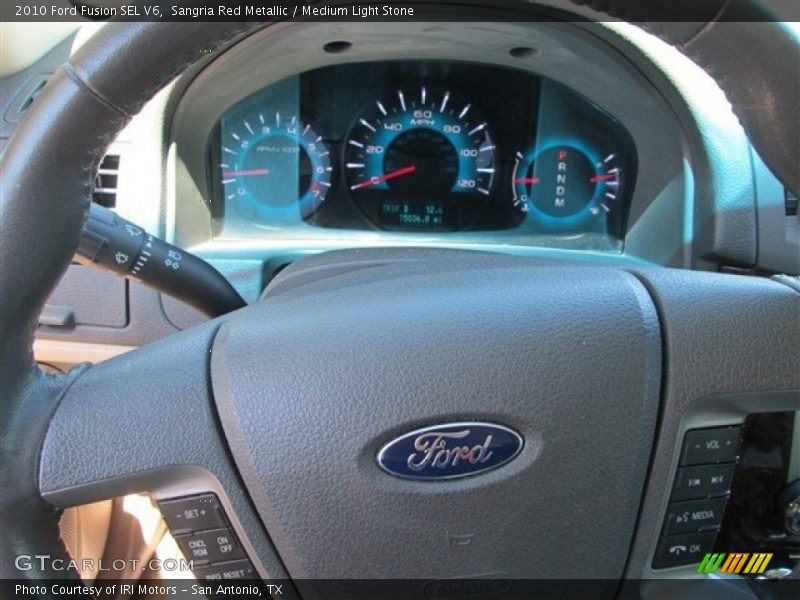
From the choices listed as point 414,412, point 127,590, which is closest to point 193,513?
point 414,412

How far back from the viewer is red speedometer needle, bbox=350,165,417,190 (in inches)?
74.5

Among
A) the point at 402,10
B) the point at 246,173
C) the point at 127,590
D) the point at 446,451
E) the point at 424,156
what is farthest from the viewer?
the point at 424,156

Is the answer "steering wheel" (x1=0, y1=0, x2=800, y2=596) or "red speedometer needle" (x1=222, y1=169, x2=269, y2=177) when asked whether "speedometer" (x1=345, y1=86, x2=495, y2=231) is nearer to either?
"red speedometer needle" (x1=222, y1=169, x2=269, y2=177)

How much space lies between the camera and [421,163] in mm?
1913

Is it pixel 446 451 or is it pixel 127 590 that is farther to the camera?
pixel 127 590

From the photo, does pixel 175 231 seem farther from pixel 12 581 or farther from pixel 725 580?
pixel 725 580

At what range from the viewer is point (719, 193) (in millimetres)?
1437

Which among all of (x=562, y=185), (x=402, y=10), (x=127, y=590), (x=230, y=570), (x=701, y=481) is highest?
(x=402, y=10)

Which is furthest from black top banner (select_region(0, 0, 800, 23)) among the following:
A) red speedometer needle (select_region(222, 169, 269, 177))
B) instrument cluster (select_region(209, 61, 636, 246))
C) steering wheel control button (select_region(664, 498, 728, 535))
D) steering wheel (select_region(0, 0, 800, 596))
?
steering wheel control button (select_region(664, 498, 728, 535))

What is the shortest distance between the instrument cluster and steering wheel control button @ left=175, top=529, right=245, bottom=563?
39.7 inches

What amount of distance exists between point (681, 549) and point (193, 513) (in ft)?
1.83

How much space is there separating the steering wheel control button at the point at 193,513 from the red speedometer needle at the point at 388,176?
3.83ft

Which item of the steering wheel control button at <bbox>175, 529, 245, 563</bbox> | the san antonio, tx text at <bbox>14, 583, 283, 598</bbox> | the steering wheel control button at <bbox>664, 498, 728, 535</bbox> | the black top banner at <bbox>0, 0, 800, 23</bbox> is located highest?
the black top banner at <bbox>0, 0, 800, 23</bbox>

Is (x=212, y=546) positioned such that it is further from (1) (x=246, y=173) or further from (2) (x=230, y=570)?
(1) (x=246, y=173)
